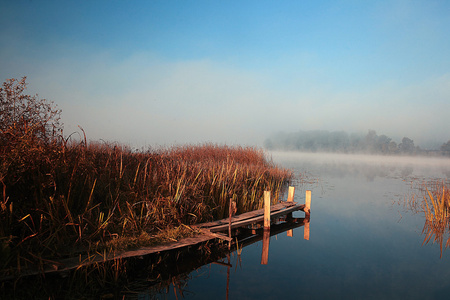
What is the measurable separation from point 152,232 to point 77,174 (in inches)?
76.5

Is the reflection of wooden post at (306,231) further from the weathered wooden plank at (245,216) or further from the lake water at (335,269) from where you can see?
the weathered wooden plank at (245,216)

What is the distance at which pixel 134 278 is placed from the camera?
4.92 m

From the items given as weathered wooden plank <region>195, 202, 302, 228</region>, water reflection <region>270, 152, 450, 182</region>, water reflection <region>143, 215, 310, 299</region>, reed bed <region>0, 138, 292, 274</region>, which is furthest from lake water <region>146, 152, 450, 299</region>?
water reflection <region>270, 152, 450, 182</region>

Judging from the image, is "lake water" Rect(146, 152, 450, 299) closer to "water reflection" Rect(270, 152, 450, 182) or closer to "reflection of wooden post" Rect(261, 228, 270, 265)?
"reflection of wooden post" Rect(261, 228, 270, 265)

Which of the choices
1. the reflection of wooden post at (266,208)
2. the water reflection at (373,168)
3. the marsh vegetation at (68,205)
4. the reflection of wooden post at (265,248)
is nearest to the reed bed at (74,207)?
the marsh vegetation at (68,205)

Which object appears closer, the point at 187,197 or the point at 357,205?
the point at 187,197

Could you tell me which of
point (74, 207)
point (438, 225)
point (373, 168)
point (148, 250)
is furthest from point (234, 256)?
point (373, 168)

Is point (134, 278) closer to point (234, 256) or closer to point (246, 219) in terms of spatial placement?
point (234, 256)

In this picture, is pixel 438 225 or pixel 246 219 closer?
pixel 246 219

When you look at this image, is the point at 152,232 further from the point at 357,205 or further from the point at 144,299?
the point at 357,205

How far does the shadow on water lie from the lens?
383cm

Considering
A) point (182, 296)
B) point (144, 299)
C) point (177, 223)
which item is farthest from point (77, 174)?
point (182, 296)

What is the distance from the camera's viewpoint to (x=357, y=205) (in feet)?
Result: 47.5

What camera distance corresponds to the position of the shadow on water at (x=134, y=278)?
12.6ft
